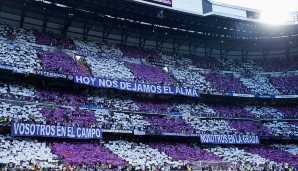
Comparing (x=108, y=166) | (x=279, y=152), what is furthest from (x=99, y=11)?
(x=279, y=152)

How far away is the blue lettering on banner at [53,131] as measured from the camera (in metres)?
35.5

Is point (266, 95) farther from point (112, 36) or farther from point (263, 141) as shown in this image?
point (112, 36)

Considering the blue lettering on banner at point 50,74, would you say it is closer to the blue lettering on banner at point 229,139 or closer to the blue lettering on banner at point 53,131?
the blue lettering on banner at point 53,131

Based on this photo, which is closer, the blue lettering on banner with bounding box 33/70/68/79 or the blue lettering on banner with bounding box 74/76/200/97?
the blue lettering on banner with bounding box 33/70/68/79

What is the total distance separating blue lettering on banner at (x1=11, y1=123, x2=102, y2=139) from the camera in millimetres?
35469

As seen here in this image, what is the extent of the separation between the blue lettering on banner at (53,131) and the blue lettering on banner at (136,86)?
26.4 feet

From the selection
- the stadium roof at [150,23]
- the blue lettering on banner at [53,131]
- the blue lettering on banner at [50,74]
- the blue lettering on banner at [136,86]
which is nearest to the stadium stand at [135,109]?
the blue lettering on banner at [50,74]

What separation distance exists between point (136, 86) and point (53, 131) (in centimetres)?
1623

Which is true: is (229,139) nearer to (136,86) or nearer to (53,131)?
(136,86)

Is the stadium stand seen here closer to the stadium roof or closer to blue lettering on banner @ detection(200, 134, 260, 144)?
blue lettering on banner @ detection(200, 134, 260, 144)

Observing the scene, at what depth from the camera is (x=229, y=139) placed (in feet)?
167

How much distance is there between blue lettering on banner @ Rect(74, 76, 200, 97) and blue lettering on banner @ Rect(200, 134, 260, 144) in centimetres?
832

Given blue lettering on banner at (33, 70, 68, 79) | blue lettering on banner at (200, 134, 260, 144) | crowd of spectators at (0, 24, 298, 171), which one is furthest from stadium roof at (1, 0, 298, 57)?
blue lettering on banner at (200, 134, 260, 144)

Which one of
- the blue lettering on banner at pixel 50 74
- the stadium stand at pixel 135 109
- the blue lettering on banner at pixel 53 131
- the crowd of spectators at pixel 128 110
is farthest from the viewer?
the blue lettering on banner at pixel 50 74
